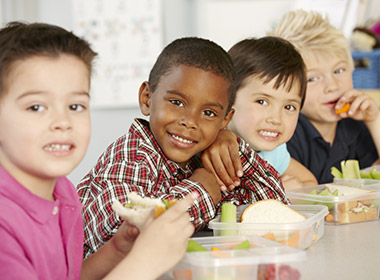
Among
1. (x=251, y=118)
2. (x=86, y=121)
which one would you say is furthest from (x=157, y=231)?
(x=251, y=118)

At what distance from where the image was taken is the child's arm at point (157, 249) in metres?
0.61

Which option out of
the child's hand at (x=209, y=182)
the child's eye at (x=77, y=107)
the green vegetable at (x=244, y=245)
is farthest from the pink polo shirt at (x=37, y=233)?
the child's hand at (x=209, y=182)

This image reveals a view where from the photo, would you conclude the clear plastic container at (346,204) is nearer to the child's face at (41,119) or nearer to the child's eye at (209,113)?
the child's eye at (209,113)

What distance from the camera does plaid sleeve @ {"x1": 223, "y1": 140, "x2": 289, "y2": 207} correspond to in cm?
116

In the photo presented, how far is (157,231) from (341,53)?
4.26ft

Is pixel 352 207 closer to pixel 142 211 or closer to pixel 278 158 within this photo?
pixel 278 158

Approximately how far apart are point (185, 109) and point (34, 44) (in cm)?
45

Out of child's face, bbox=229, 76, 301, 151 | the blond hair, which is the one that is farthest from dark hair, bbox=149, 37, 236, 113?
the blond hair

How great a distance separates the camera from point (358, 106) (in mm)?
1760

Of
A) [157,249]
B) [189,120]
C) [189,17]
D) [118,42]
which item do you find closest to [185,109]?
[189,120]

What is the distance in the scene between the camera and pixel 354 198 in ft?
3.65

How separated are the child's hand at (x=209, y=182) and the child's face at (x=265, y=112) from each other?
1.01 feet

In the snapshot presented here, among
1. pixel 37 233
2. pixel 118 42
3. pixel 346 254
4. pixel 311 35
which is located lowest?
pixel 346 254

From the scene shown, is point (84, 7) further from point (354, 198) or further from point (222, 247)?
point (222, 247)
